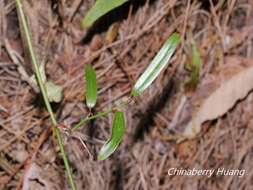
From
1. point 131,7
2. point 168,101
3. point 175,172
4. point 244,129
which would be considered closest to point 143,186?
point 175,172

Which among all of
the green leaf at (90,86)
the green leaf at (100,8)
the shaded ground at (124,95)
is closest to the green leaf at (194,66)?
the shaded ground at (124,95)

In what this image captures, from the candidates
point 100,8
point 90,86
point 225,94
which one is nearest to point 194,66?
point 225,94

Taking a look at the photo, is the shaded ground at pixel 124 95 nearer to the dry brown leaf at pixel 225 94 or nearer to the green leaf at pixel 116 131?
the dry brown leaf at pixel 225 94

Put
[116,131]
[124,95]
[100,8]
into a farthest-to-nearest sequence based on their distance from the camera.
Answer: [124,95], [100,8], [116,131]

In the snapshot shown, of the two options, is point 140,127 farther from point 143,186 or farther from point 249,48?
point 249,48

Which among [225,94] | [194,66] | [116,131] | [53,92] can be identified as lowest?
[225,94]

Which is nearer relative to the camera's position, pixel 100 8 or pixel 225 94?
pixel 100 8

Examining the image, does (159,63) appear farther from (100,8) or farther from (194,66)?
(194,66)
